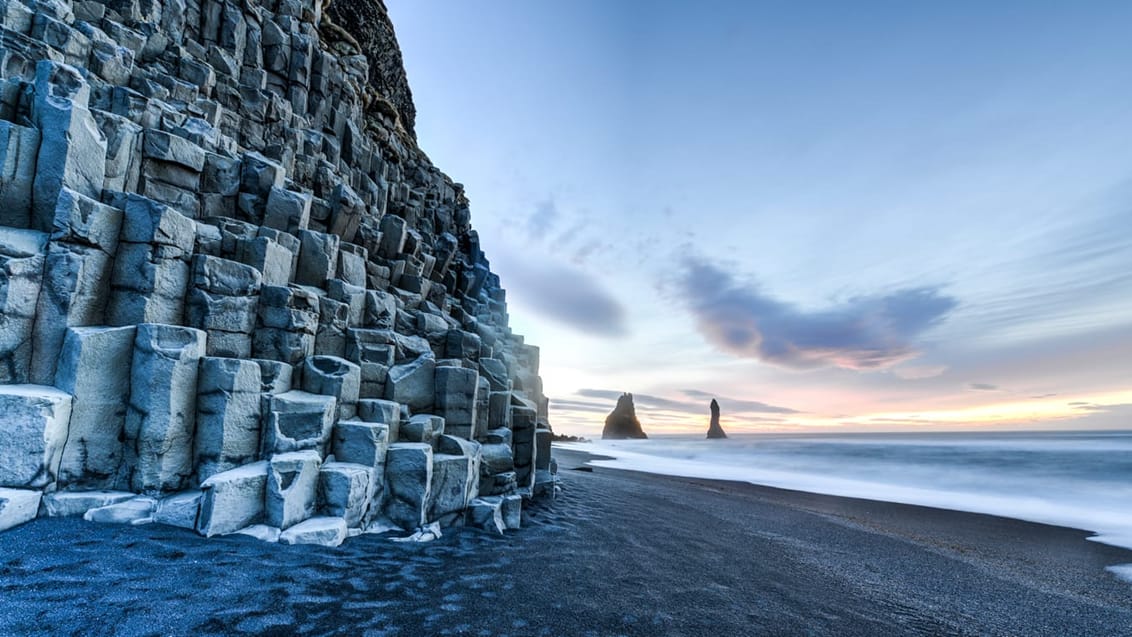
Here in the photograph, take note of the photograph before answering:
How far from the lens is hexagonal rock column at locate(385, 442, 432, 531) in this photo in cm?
823

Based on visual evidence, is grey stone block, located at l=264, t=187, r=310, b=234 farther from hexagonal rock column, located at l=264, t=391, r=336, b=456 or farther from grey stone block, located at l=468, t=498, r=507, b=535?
grey stone block, located at l=468, t=498, r=507, b=535

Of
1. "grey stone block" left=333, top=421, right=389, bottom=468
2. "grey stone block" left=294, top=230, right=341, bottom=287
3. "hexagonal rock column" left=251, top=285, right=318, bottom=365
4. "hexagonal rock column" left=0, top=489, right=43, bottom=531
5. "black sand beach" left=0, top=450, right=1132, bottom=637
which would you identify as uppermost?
"grey stone block" left=294, top=230, right=341, bottom=287

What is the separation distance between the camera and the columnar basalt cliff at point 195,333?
6.44 meters

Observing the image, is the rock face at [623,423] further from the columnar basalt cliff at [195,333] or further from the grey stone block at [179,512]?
the grey stone block at [179,512]

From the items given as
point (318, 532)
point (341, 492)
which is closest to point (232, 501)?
point (318, 532)

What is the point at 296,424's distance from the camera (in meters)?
7.71

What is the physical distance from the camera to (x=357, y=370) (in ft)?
29.7

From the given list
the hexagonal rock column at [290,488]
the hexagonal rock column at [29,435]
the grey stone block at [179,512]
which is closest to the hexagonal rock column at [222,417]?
the grey stone block at [179,512]

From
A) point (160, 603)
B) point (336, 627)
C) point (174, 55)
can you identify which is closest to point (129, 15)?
point (174, 55)

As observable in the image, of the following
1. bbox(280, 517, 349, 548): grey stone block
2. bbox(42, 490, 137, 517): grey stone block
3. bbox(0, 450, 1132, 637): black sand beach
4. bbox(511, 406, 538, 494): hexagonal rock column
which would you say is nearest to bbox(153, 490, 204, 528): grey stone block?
bbox(0, 450, 1132, 637): black sand beach

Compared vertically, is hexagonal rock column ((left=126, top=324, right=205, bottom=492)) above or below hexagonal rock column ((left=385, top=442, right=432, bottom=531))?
above

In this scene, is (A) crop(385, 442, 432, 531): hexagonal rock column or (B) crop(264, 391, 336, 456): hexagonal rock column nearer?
(B) crop(264, 391, 336, 456): hexagonal rock column

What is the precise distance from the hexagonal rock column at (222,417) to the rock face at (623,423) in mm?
124305

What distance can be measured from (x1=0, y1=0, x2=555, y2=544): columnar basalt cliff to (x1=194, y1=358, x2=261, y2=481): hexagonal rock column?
3 cm
